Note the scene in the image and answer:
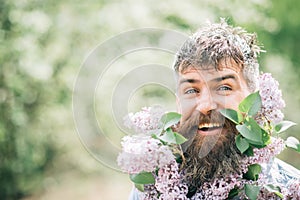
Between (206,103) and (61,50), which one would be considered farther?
(61,50)

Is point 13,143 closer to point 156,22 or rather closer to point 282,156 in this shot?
point 156,22

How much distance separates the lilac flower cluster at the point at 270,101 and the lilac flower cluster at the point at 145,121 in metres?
0.24

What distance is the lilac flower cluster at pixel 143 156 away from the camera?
1235 millimetres

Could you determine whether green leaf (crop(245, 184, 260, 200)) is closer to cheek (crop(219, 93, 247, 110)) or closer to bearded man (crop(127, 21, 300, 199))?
bearded man (crop(127, 21, 300, 199))

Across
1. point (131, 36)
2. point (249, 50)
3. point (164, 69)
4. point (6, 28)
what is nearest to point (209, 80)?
point (249, 50)

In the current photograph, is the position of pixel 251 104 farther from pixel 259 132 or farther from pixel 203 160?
pixel 203 160

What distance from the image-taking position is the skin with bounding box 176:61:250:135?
4.41ft

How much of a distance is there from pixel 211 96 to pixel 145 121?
0.56ft

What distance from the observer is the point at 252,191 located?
1.28m

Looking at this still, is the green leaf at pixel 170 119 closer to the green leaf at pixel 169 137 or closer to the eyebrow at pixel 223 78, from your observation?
the green leaf at pixel 169 137

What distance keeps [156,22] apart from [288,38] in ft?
3.26

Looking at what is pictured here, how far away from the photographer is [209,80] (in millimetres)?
1359

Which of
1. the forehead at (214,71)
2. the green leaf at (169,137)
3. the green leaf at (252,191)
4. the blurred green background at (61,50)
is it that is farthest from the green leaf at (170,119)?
the blurred green background at (61,50)

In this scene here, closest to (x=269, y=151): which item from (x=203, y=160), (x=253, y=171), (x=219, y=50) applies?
(x=253, y=171)
